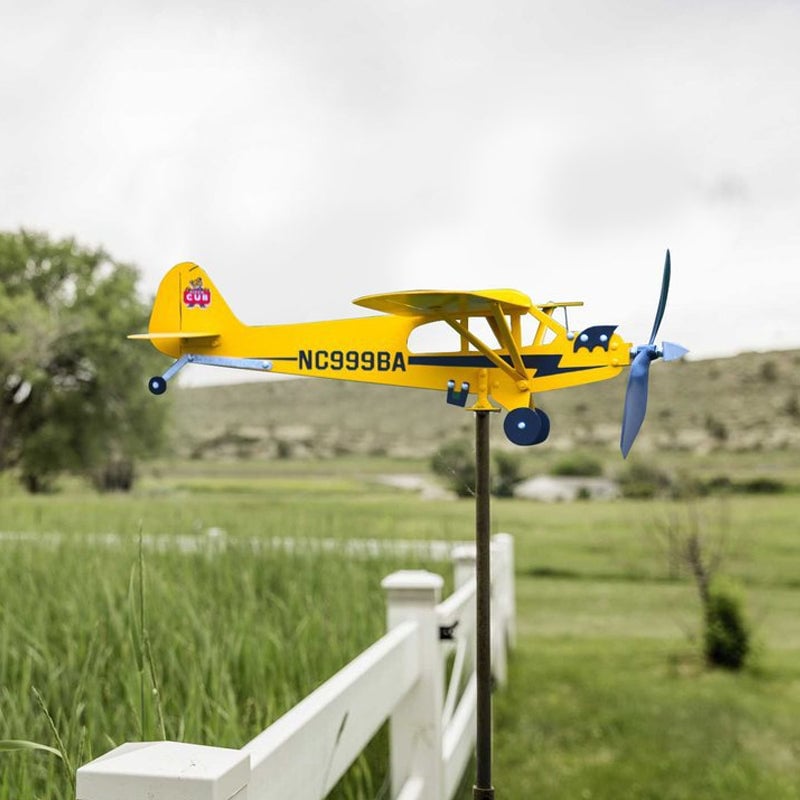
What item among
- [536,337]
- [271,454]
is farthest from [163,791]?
[271,454]

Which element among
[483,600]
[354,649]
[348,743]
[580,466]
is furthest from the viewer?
[580,466]

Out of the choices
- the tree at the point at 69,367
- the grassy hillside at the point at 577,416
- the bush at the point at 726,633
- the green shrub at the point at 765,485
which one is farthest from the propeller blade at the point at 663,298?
the tree at the point at 69,367

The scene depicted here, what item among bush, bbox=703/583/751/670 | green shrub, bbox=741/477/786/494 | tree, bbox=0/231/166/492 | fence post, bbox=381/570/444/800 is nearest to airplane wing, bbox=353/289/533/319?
fence post, bbox=381/570/444/800

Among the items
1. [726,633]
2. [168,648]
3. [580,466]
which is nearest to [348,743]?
[168,648]

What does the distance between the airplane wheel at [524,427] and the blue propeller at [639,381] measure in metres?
0.08

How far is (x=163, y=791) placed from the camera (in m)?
0.85

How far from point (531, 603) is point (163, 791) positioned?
26.0ft

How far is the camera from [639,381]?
889 millimetres

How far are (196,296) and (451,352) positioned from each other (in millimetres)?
329

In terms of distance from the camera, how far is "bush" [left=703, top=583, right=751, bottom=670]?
554 cm

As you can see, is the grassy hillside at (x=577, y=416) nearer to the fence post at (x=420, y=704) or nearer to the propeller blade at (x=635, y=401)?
the fence post at (x=420, y=704)

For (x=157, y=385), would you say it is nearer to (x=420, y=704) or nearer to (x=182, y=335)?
A: (x=182, y=335)

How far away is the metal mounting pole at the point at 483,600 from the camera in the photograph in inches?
37.2

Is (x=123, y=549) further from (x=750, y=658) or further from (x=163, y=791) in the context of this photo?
(x=750, y=658)
